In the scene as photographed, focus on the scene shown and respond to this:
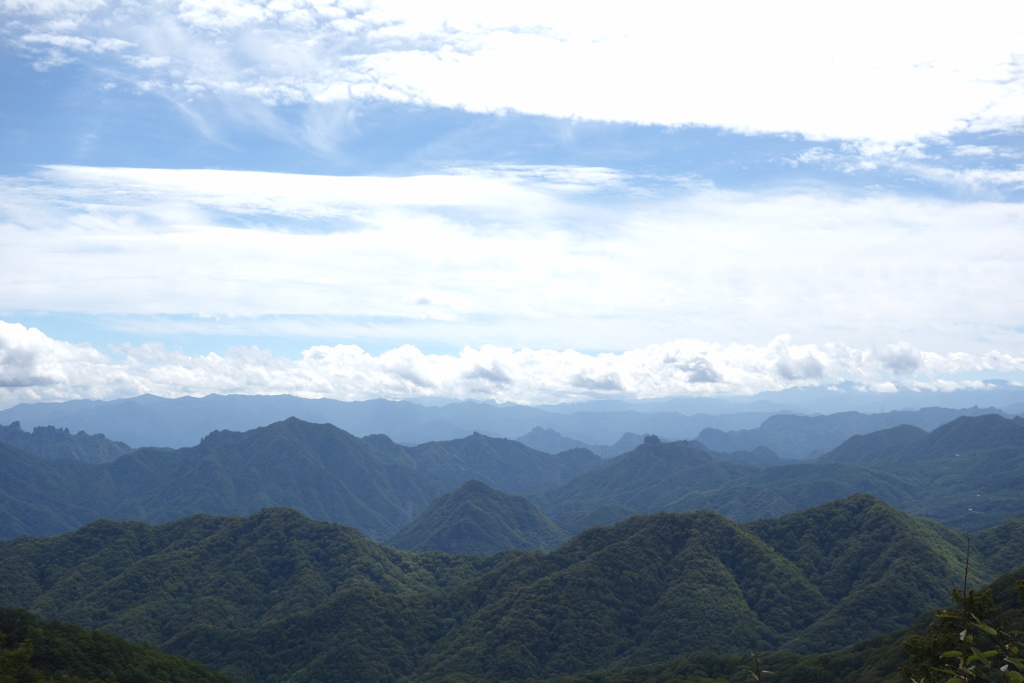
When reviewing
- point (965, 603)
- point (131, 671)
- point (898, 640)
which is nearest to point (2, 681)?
point (131, 671)

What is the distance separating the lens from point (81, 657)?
143 metres

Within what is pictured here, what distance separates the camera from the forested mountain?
133125mm

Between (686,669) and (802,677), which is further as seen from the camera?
(686,669)

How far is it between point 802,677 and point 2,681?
15633 cm

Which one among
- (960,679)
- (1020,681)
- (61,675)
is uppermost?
(1020,681)

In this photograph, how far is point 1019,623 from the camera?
5827 inches

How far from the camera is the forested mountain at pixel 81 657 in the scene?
13312cm

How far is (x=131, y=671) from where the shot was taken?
490 feet

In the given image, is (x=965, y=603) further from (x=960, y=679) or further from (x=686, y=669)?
(x=686, y=669)

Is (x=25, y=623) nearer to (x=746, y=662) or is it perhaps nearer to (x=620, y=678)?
(x=620, y=678)

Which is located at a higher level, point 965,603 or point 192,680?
point 965,603

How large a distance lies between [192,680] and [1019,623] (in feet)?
576

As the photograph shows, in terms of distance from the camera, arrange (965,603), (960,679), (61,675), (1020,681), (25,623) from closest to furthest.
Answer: (1020,681), (960,679), (965,603), (61,675), (25,623)

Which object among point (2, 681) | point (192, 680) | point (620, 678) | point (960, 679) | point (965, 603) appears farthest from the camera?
point (620, 678)
